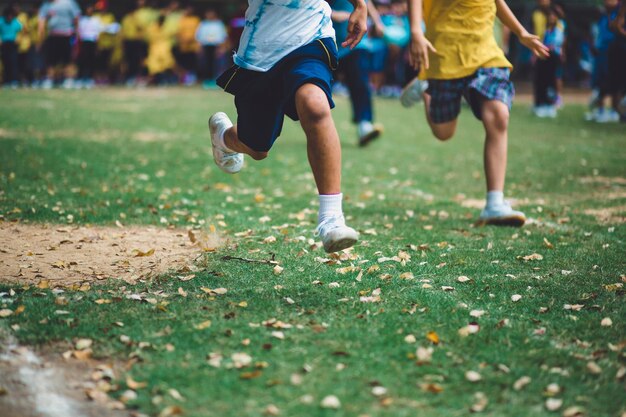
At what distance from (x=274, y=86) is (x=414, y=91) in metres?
3.31

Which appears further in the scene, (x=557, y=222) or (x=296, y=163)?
(x=296, y=163)

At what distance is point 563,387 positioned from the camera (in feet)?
10.0

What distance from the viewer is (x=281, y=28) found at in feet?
14.0

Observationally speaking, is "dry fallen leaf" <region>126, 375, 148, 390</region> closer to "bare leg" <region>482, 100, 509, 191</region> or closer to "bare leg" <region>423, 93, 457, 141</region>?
"bare leg" <region>482, 100, 509, 191</region>

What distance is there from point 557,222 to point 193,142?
660cm

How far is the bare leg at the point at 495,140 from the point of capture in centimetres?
620

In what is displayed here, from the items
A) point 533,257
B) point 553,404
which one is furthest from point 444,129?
point 553,404

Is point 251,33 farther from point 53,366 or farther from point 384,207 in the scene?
point 384,207

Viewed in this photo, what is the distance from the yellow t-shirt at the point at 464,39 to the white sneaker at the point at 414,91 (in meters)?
0.81

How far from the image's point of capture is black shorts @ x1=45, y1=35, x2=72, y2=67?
2350 cm

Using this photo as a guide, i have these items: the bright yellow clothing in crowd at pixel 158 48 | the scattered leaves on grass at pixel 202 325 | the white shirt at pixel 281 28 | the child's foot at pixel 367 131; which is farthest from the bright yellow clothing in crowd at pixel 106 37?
the scattered leaves on grass at pixel 202 325

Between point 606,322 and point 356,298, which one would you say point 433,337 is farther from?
point 606,322

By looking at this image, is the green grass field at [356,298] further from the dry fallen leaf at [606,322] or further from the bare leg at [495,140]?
the bare leg at [495,140]

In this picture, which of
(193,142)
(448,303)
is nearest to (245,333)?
(448,303)
